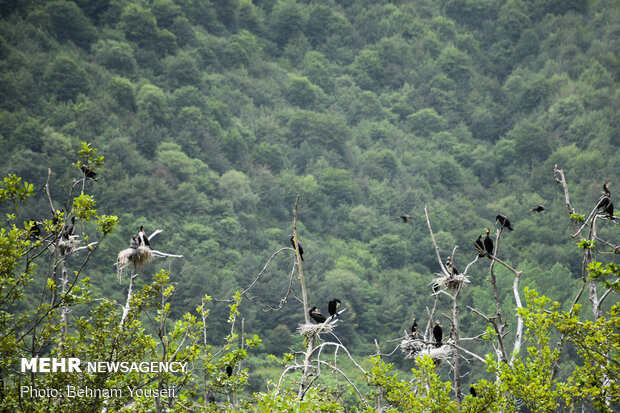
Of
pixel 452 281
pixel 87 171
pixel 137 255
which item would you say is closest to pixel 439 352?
pixel 452 281

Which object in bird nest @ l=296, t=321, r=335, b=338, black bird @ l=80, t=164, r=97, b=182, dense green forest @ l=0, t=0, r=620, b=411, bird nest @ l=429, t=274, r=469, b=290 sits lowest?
dense green forest @ l=0, t=0, r=620, b=411

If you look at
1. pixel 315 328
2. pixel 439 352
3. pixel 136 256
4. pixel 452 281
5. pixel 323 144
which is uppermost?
pixel 315 328

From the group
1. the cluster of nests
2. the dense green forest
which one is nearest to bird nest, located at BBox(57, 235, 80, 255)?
the cluster of nests

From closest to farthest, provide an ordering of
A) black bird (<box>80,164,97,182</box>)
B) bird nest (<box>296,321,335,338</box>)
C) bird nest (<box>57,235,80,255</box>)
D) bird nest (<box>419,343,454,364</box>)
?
bird nest (<box>296,321,335,338</box>) → black bird (<box>80,164,97,182</box>) → bird nest (<box>419,343,454,364</box>) → bird nest (<box>57,235,80,255</box>)

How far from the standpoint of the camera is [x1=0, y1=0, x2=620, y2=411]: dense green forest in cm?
5400

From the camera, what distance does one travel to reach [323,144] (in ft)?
290

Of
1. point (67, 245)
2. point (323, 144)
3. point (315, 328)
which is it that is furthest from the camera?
point (323, 144)

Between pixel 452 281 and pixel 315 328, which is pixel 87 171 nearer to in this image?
pixel 315 328

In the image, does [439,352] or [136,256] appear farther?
[136,256]

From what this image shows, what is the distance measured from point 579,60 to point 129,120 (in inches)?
2443

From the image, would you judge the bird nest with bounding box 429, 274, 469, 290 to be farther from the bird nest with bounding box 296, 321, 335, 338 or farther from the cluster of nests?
Answer: the cluster of nests

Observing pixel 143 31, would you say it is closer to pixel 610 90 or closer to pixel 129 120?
pixel 129 120

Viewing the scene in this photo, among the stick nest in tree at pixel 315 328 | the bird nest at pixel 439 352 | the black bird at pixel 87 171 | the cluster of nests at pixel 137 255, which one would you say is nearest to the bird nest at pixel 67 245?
the cluster of nests at pixel 137 255

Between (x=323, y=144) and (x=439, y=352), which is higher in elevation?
(x=439, y=352)
